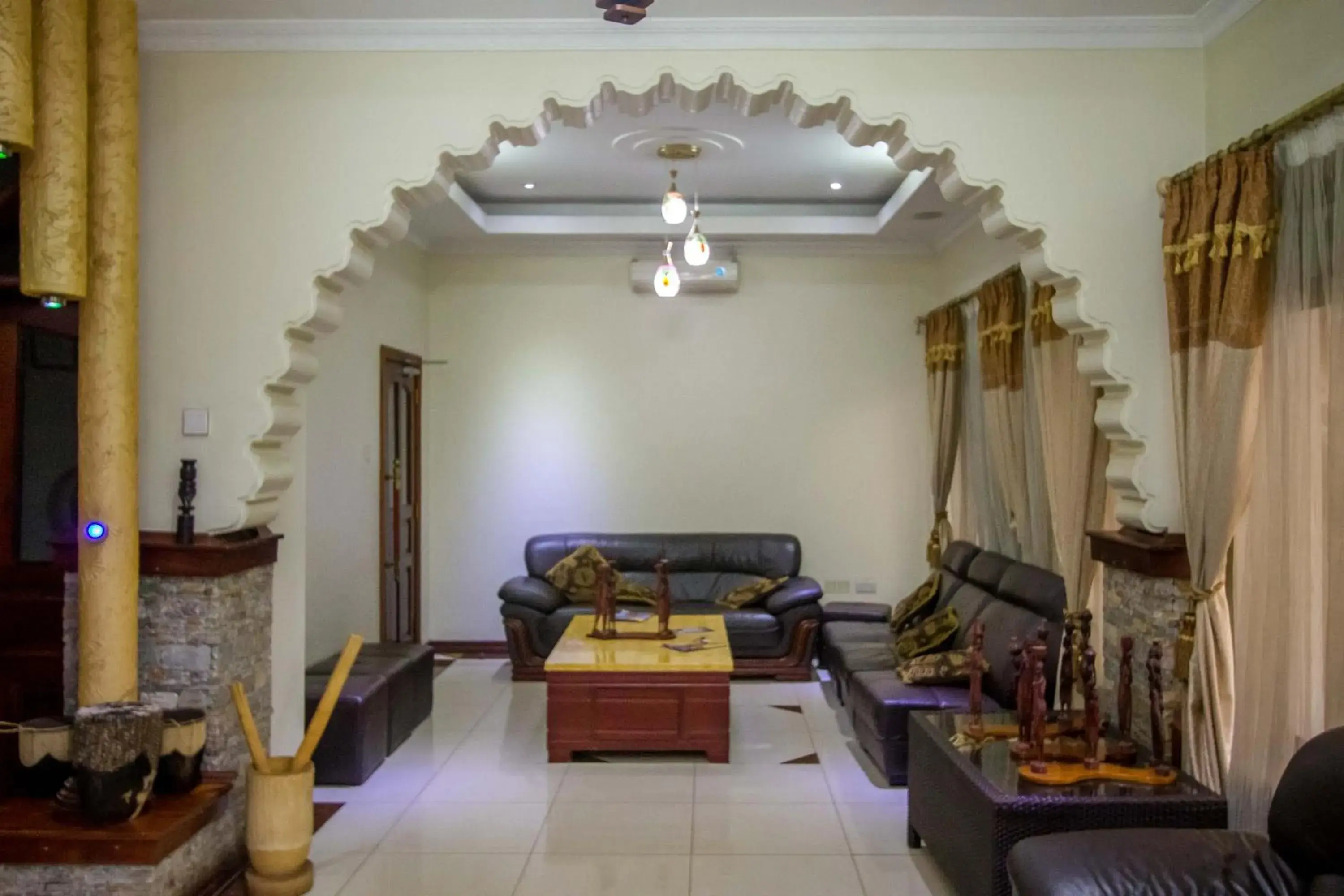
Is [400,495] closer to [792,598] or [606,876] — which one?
[792,598]

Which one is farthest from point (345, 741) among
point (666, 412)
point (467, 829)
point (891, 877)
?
point (666, 412)

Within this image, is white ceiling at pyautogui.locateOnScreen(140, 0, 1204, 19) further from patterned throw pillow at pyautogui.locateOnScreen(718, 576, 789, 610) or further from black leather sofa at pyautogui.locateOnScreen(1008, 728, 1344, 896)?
patterned throw pillow at pyautogui.locateOnScreen(718, 576, 789, 610)

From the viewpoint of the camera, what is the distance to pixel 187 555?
3371 mm

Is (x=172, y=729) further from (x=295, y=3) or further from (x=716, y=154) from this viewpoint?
(x=716, y=154)

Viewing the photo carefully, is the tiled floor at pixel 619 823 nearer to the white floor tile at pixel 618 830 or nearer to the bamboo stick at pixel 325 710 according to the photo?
the white floor tile at pixel 618 830

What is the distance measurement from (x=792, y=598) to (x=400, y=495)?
2.64 m

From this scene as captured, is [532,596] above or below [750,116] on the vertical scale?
below

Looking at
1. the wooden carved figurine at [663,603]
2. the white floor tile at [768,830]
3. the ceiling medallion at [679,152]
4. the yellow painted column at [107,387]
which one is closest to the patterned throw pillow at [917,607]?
the wooden carved figurine at [663,603]

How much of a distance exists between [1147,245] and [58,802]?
3.89 meters

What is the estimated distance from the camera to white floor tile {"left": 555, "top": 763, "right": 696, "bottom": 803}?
A: 14.2ft

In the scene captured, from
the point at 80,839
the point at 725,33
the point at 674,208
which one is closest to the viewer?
the point at 80,839

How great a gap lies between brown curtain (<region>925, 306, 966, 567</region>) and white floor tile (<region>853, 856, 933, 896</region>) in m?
3.40

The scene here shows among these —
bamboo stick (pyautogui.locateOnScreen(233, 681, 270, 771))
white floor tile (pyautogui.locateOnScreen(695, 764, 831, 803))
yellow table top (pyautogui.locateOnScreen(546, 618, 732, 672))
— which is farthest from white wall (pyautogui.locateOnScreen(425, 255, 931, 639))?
bamboo stick (pyautogui.locateOnScreen(233, 681, 270, 771))

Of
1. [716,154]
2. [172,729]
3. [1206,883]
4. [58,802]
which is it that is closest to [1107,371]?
[1206,883]
